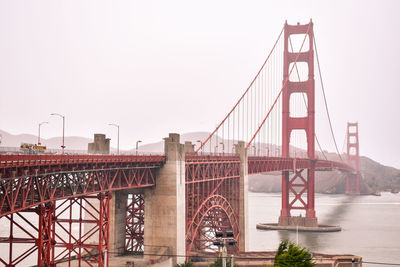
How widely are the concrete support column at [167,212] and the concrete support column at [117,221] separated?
223 cm

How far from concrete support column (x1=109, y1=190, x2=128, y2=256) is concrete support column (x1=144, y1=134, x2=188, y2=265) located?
7.31 feet

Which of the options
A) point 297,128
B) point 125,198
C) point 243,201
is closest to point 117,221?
point 125,198

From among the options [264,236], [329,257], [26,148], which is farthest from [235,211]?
[26,148]

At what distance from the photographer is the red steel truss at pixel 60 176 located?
23.8 meters

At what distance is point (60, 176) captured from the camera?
2880 centimetres

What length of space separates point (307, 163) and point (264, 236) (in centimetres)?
1972

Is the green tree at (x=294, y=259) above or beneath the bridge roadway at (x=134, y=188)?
beneath

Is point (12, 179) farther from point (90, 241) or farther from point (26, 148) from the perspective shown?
point (90, 241)

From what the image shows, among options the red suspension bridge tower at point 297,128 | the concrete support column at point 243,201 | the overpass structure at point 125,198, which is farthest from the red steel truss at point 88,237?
the red suspension bridge tower at point 297,128

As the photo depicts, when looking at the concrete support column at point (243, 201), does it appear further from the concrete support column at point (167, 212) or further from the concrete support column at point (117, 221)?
the concrete support column at point (117, 221)

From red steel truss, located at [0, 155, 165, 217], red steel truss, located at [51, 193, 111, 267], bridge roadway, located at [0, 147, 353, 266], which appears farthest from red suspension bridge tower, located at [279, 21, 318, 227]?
red steel truss, located at [0, 155, 165, 217]

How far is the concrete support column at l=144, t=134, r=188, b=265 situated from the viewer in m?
40.8

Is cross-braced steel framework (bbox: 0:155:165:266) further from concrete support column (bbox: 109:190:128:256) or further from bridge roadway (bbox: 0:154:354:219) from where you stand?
concrete support column (bbox: 109:190:128:256)

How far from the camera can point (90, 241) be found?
4488 centimetres
